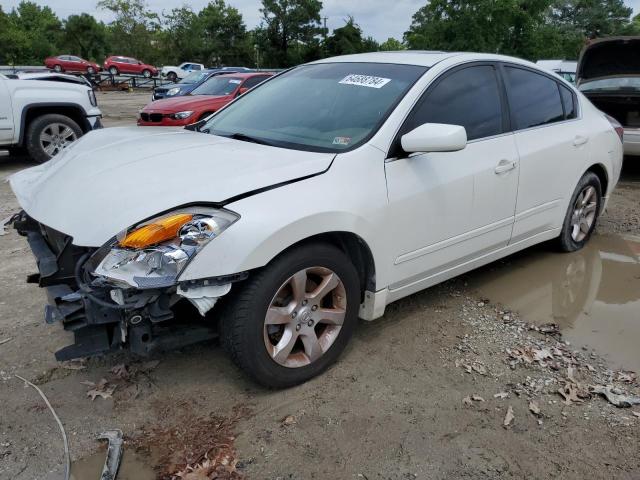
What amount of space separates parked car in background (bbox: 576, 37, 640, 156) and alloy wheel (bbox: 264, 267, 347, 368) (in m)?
6.26

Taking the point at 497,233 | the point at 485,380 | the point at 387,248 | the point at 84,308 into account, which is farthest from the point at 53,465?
the point at 497,233

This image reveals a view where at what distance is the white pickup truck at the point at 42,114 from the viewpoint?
26.4 ft

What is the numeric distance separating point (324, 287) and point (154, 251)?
2.85ft

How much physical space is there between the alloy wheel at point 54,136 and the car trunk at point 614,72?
7.90m

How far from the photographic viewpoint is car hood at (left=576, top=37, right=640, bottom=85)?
7984 mm

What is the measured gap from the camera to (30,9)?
6412 cm

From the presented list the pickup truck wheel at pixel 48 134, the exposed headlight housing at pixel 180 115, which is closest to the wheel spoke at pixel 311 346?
the pickup truck wheel at pixel 48 134

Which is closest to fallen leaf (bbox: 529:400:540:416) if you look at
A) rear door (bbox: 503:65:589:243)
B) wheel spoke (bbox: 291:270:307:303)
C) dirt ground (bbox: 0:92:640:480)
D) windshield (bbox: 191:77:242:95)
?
dirt ground (bbox: 0:92:640:480)

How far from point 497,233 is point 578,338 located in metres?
0.83

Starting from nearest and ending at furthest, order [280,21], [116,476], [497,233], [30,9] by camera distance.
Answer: [116,476]
[497,233]
[280,21]
[30,9]

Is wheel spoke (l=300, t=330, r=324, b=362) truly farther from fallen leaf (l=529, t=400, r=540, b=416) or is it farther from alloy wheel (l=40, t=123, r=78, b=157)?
alloy wheel (l=40, t=123, r=78, b=157)

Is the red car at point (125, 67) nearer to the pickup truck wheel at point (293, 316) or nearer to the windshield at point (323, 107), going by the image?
the windshield at point (323, 107)

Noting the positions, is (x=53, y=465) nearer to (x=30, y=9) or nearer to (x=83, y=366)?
(x=83, y=366)

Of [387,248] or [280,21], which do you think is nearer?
[387,248]
